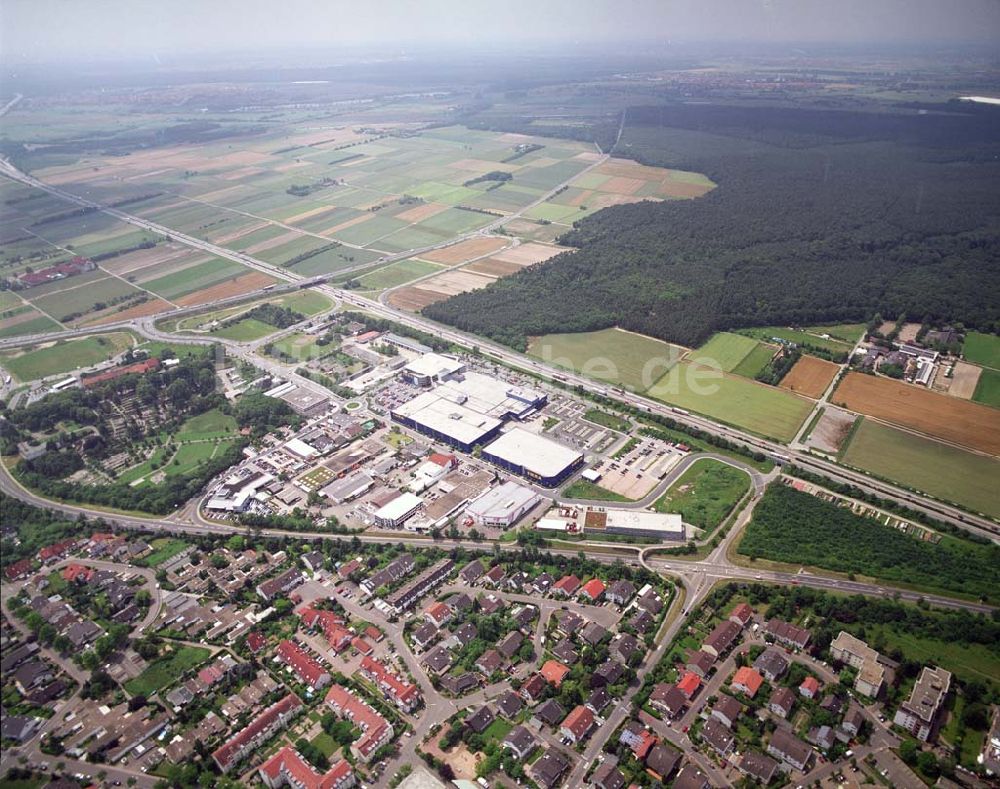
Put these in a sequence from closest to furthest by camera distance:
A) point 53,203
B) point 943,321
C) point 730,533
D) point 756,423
→ point 730,533 → point 756,423 → point 943,321 → point 53,203

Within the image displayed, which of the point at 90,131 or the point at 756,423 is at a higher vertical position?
the point at 90,131

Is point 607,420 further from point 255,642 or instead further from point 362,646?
point 255,642

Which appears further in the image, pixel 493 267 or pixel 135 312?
pixel 493 267

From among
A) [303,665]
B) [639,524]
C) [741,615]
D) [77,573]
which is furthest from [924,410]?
[77,573]

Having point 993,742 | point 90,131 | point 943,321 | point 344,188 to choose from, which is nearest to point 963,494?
point 993,742

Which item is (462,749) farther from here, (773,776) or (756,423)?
(756,423)

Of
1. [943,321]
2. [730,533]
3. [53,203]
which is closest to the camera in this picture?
[730,533]
